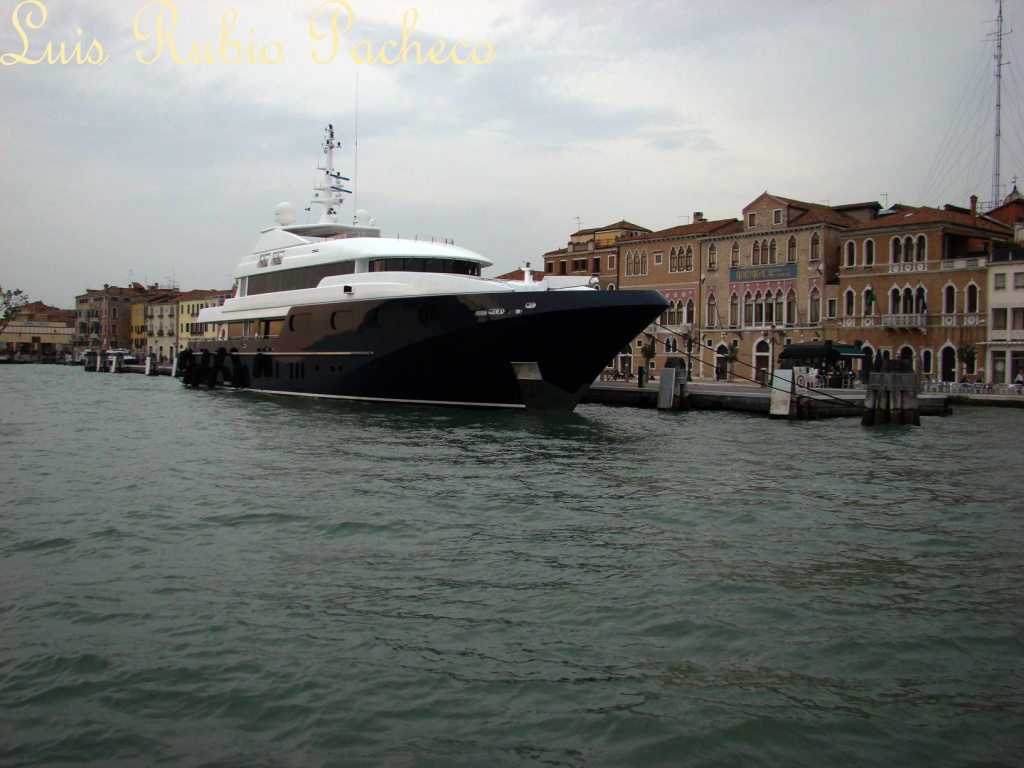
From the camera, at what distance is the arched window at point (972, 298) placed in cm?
3884

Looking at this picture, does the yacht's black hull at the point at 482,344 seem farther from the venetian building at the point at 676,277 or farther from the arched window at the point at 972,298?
the venetian building at the point at 676,277

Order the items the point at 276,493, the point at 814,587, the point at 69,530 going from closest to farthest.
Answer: the point at 814,587, the point at 69,530, the point at 276,493

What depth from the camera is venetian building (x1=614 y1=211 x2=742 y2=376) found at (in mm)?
51406

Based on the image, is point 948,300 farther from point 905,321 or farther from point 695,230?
point 695,230

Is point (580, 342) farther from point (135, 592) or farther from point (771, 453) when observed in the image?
point (135, 592)

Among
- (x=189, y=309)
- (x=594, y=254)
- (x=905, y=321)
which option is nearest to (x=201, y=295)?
(x=189, y=309)

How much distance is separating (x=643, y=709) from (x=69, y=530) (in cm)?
616

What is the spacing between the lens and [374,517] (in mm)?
9008

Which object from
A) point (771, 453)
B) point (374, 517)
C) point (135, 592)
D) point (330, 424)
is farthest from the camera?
point (330, 424)

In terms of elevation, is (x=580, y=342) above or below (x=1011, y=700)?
above

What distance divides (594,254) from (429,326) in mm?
38579

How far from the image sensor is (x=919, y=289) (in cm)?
4100

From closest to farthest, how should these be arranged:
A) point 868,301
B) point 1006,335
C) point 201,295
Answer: point 1006,335, point 868,301, point 201,295

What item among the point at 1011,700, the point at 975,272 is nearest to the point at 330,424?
the point at 1011,700
